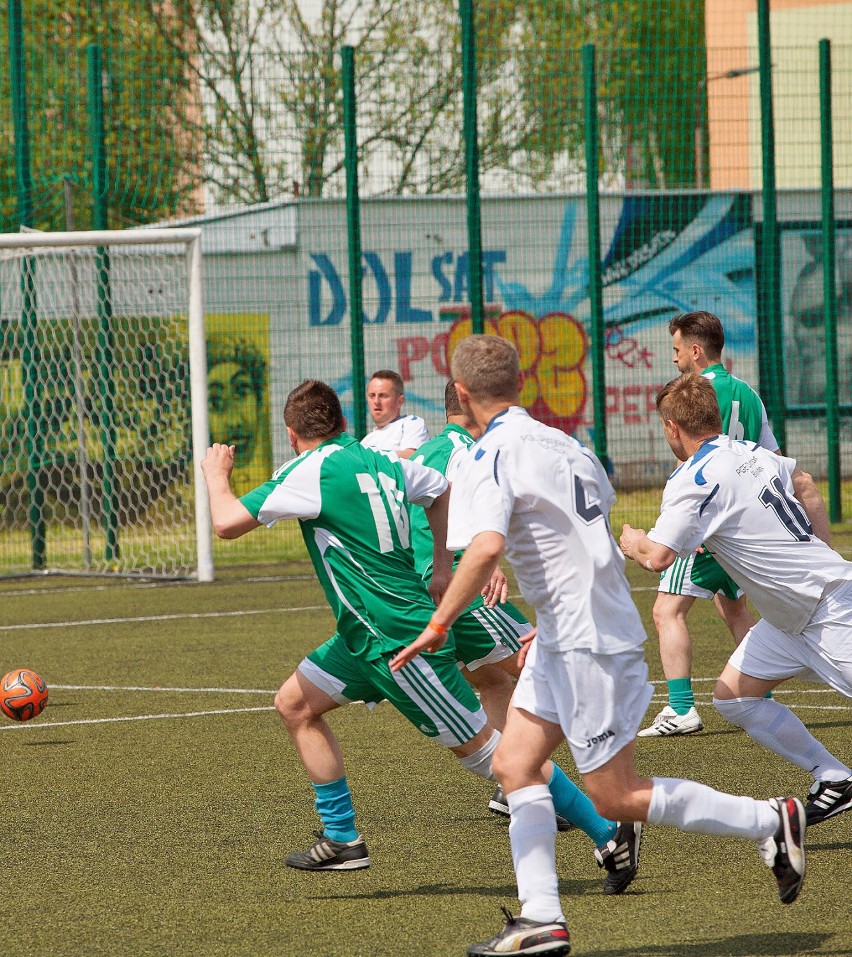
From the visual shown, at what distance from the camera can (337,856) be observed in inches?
211

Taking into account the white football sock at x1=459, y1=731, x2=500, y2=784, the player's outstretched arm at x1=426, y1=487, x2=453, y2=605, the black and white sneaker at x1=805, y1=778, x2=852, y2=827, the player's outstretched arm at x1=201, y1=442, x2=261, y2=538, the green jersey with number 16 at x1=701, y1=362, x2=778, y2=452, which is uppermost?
the green jersey with number 16 at x1=701, y1=362, x2=778, y2=452

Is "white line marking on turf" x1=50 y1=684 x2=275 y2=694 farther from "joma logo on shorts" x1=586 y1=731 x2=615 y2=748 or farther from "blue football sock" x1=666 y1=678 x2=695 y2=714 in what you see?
"joma logo on shorts" x1=586 y1=731 x2=615 y2=748

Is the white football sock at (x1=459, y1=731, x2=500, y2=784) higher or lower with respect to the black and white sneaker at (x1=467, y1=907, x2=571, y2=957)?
higher

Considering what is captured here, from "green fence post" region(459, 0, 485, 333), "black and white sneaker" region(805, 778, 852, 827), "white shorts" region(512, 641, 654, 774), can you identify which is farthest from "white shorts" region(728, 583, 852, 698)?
"green fence post" region(459, 0, 485, 333)

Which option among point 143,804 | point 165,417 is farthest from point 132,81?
point 143,804

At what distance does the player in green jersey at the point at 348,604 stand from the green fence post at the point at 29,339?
10.2m

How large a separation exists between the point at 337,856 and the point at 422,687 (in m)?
0.72

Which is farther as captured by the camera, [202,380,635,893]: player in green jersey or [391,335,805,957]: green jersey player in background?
[202,380,635,893]: player in green jersey

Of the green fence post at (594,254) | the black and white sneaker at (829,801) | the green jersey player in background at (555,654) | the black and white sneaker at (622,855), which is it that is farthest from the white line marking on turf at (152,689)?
the green fence post at (594,254)

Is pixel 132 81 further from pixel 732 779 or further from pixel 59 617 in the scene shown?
pixel 732 779

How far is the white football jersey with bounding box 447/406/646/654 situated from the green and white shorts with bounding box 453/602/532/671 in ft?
5.95

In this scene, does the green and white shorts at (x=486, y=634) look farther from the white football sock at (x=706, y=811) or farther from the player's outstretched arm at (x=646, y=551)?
the white football sock at (x=706, y=811)

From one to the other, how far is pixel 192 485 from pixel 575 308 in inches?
201

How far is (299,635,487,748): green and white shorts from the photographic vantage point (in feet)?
16.9
